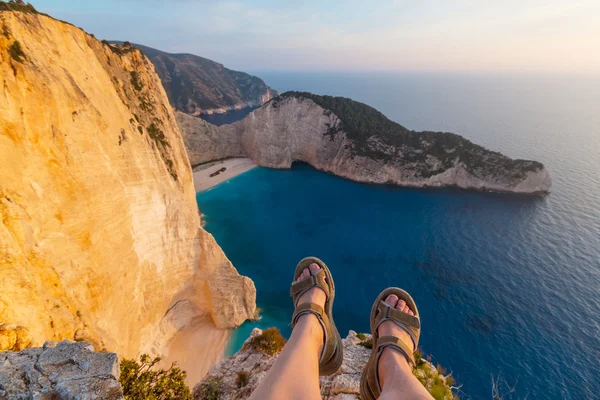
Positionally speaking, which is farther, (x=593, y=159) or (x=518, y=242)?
(x=593, y=159)

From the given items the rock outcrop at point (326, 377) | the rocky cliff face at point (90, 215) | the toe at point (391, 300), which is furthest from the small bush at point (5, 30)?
the toe at point (391, 300)

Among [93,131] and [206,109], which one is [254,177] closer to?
[93,131]

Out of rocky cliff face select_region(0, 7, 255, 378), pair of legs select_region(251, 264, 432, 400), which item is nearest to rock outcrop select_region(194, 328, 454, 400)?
pair of legs select_region(251, 264, 432, 400)

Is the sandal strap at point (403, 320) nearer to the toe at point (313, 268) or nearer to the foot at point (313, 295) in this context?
the foot at point (313, 295)

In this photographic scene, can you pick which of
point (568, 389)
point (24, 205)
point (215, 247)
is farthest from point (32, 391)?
point (568, 389)

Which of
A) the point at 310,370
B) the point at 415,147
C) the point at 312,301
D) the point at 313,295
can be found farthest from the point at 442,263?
the point at 415,147

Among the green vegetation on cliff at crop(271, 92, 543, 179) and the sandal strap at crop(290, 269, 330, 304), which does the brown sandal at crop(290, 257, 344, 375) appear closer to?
the sandal strap at crop(290, 269, 330, 304)
